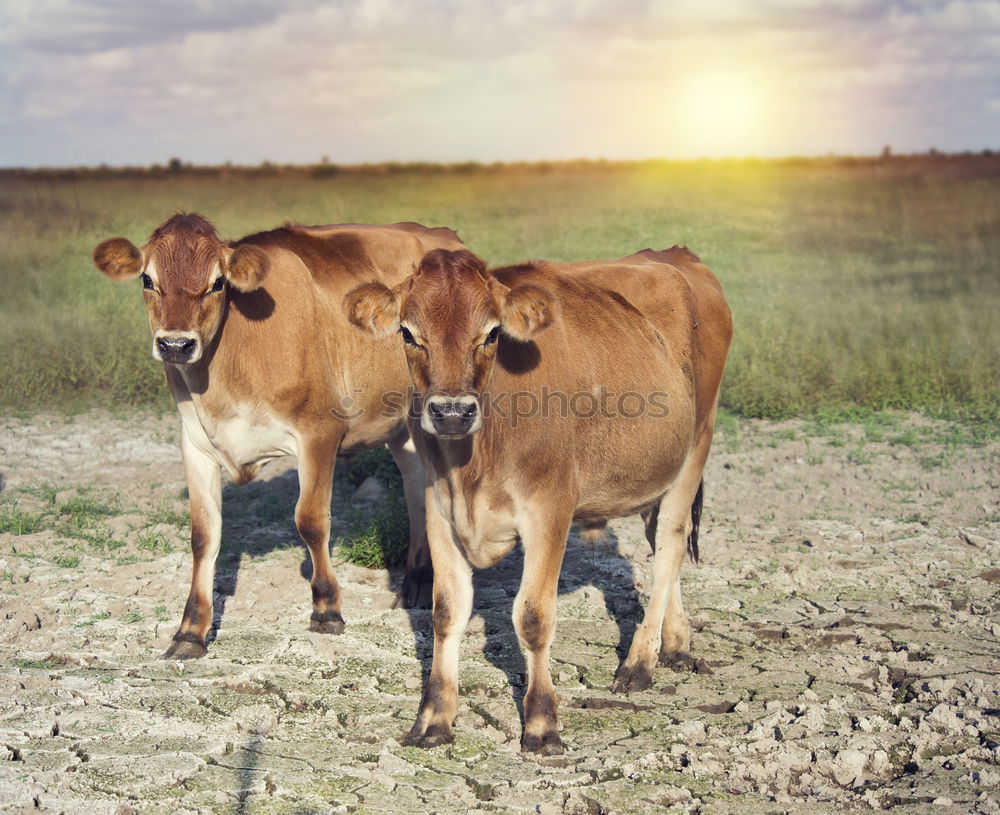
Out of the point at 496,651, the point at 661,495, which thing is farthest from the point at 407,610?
the point at 661,495

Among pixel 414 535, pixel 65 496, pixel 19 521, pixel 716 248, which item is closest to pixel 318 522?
pixel 414 535

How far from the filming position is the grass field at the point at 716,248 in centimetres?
1196

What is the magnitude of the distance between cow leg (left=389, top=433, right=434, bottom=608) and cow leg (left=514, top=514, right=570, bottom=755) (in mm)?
1923

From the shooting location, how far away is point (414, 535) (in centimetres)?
726

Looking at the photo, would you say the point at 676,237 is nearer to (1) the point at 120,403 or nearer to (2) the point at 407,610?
(1) the point at 120,403

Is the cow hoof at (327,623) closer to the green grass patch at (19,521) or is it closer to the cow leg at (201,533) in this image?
the cow leg at (201,533)

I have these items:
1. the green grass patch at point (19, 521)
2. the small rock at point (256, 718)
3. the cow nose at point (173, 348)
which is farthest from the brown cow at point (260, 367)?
the green grass patch at point (19, 521)

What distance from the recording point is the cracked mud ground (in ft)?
14.9

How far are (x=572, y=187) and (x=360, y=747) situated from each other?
41.5 metres

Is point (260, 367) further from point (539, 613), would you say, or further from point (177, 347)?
point (539, 613)

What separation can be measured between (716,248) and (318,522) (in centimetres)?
2148

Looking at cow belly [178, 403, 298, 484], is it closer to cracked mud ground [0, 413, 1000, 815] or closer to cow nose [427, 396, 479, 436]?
cracked mud ground [0, 413, 1000, 815]

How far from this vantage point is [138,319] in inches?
562

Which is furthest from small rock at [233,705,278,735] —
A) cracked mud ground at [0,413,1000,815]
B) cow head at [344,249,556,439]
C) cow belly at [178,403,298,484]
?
cow head at [344,249,556,439]
